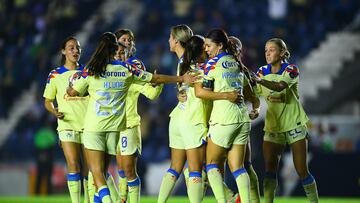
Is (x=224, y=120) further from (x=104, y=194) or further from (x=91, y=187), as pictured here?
(x=91, y=187)

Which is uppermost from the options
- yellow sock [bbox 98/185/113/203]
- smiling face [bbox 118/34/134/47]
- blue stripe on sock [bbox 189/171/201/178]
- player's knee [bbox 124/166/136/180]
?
smiling face [bbox 118/34/134/47]

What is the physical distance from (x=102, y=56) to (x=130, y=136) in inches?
60.7

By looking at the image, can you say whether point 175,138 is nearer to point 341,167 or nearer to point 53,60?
point 341,167

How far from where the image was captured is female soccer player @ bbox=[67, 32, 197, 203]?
9117 millimetres

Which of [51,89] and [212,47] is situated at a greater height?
[212,47]

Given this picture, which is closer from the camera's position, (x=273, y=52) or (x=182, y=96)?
(x=182, y=96)

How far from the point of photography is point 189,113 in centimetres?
960

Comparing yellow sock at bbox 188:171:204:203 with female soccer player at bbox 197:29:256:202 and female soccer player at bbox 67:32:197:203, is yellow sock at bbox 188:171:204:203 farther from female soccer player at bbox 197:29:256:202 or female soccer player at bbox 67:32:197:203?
female soccer player at bbox 67:32:197:203

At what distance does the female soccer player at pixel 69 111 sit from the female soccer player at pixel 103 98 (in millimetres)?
1004

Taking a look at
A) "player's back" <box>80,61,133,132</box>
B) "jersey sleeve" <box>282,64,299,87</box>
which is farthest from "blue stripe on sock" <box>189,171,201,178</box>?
"jersey sleeve" <box>282,64,299,87</box>

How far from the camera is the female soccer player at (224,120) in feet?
29.9

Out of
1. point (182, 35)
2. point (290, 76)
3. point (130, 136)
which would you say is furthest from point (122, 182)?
point (290, 76)

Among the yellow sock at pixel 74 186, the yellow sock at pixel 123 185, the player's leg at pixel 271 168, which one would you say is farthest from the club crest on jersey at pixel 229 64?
the yellow sock at pixel 74 186

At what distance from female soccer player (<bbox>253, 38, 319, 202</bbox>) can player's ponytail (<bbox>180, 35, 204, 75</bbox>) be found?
3.16ft
